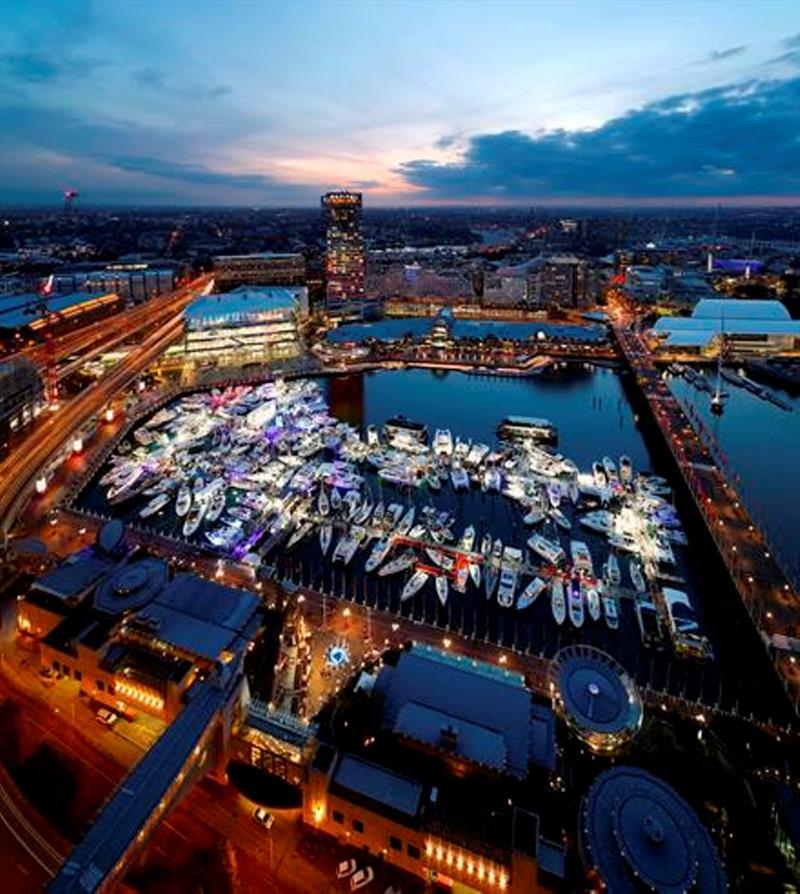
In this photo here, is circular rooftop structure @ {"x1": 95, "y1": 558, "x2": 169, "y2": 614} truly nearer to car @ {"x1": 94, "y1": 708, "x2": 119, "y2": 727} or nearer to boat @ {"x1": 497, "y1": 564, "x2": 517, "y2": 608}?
car @ {"x1": 94, "y1": 708, "x2": 119, "y2": 727}

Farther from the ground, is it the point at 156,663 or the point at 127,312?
the point at 127,312

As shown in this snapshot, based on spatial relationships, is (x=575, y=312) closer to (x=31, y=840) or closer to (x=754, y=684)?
(x=754, y=684)

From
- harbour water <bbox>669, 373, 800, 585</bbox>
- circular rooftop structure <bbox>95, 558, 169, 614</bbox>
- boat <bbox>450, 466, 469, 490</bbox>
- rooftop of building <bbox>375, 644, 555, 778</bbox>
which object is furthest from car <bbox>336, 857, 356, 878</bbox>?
boat <bbox>450, 466, 469, 490</bbox>

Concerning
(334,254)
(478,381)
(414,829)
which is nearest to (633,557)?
(414,829)

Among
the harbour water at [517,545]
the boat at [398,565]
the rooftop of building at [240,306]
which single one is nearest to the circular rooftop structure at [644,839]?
the harbour water at [517,545]

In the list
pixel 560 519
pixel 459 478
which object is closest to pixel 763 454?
pixel 560 519

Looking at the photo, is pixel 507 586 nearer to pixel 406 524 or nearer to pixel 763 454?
pixel 406 524
